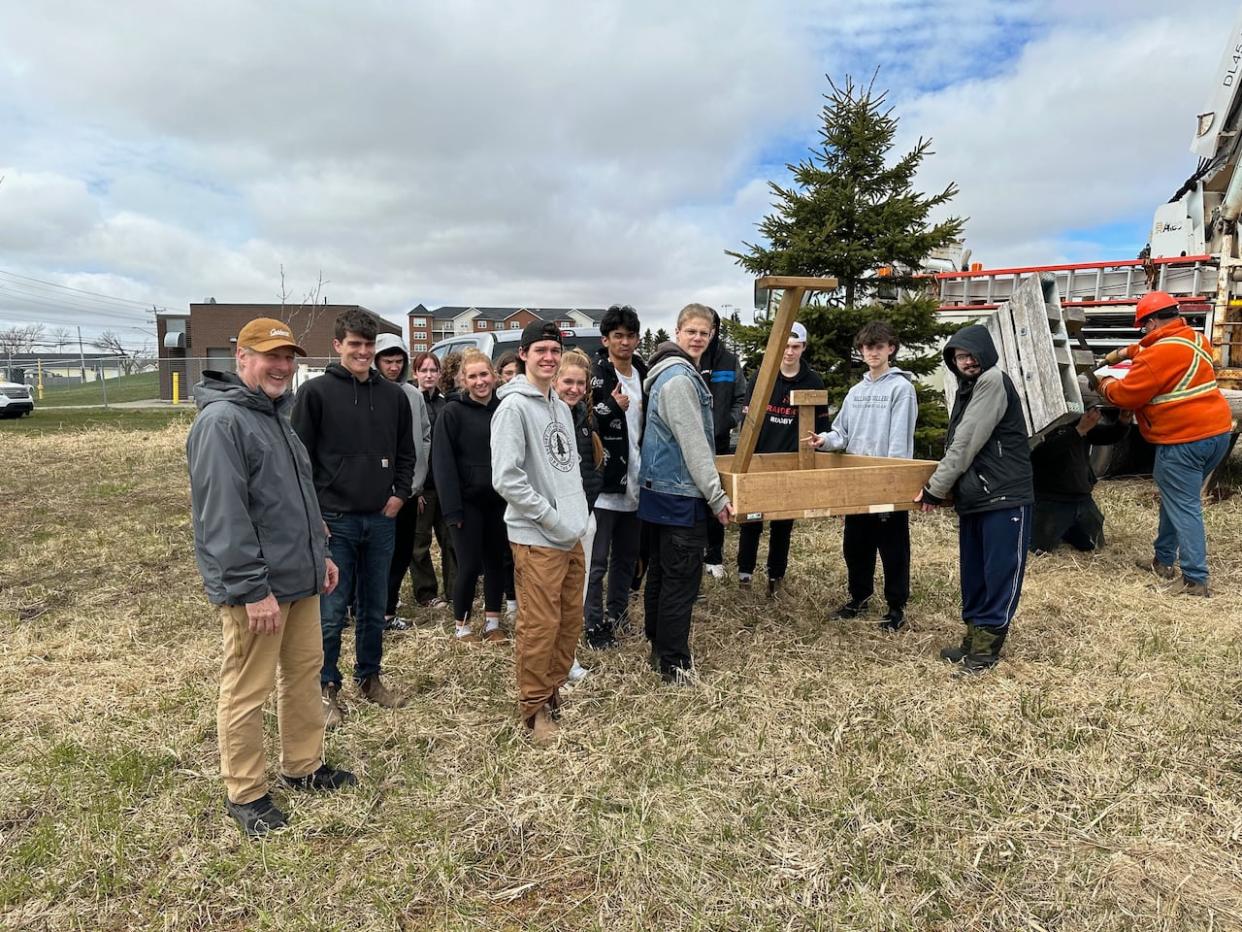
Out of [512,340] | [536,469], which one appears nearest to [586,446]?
[536,469]

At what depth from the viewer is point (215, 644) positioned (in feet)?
14.5

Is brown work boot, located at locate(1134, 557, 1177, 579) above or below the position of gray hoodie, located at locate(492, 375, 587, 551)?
below

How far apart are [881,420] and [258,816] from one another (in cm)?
384

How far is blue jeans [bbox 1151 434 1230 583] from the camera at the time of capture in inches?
199

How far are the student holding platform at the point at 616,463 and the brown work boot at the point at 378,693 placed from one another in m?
1.15

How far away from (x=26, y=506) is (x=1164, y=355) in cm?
1119

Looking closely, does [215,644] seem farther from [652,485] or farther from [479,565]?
[652,485]

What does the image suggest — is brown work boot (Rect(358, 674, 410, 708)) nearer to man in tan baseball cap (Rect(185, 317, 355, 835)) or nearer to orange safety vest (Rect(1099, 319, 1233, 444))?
man in tan baseball cap (Rect(185, 317, 355, 835))

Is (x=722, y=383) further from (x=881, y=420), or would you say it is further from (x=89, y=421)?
(x=89, y=421)

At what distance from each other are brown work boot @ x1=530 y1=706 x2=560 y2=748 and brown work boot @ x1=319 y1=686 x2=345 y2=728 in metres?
0.89

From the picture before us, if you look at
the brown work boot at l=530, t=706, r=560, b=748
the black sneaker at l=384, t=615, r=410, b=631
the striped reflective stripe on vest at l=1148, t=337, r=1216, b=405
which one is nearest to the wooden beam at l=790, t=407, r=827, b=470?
the brown work boot at l=530, t=706, r=560, b=748

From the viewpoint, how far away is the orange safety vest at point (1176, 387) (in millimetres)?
4988

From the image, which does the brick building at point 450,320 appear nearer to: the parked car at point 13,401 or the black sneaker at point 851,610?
the parked car at point 13,401

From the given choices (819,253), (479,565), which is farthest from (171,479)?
(819,253)
